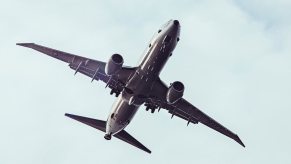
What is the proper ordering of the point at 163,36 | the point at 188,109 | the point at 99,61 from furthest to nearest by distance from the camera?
the point at 188,109 → the point at 99,61 → the point at 163,36

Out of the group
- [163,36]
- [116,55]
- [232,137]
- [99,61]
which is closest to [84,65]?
[99,61]

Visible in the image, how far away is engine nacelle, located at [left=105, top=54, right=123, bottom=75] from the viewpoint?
176ft

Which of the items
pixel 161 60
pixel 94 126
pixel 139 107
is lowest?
pixel 94 126

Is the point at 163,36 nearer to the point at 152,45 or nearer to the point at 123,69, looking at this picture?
the point at 152,45

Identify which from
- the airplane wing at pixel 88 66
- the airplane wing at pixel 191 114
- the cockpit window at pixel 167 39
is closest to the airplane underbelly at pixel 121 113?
the airplane wing at pixel 88 66

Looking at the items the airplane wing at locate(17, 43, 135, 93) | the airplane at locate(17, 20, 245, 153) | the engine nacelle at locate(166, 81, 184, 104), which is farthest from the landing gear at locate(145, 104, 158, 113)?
the engine nacelle at locate(166, 81, 184, 104)

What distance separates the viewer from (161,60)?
177 ft

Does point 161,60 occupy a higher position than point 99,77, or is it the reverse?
point 161,60

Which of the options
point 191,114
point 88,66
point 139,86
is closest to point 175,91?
point 139,86

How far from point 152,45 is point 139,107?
7.73m

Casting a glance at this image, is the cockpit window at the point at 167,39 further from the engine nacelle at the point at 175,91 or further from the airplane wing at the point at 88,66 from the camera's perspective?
the airplane wing at the point at 88,66

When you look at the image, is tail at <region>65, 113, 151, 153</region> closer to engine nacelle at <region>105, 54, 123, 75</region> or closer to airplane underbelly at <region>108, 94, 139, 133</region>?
airplane underbelly at <region>108, 94, 139, 133</region>

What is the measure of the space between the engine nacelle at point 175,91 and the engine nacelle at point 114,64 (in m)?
5.36

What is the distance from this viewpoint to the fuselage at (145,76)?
53.7m
